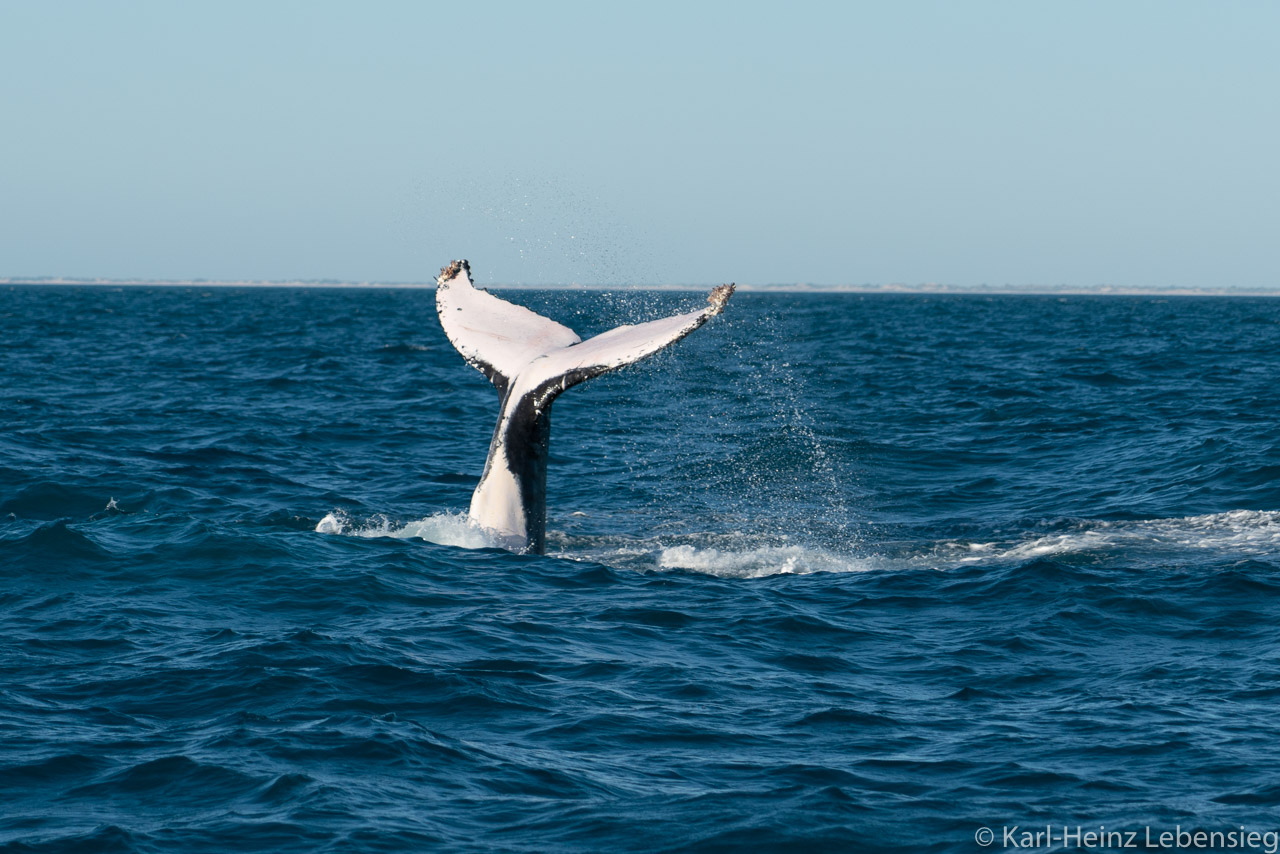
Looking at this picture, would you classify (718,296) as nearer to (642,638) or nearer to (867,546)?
(642,638)

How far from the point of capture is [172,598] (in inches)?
472

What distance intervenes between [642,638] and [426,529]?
4.66 m

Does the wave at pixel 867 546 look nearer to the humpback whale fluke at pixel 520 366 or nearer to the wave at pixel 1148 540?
the wave at pixel 1148 540

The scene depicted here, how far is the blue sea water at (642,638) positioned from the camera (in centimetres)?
739

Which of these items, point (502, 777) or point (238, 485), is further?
point (238, 485)

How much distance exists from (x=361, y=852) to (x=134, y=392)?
25844mm

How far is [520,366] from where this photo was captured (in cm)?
1246

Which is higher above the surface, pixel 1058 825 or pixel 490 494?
pixel 490 494

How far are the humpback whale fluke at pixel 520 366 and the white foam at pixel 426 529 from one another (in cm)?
23

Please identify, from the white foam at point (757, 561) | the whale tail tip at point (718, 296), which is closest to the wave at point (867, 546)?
the white foam at point (757, 561)

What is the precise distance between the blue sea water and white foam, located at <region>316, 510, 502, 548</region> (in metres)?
0.07

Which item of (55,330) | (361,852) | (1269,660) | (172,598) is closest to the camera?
(361,852)

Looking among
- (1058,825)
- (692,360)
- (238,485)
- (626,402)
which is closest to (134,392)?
(626,402)

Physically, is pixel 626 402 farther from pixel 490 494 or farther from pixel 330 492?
pixel 490 494
